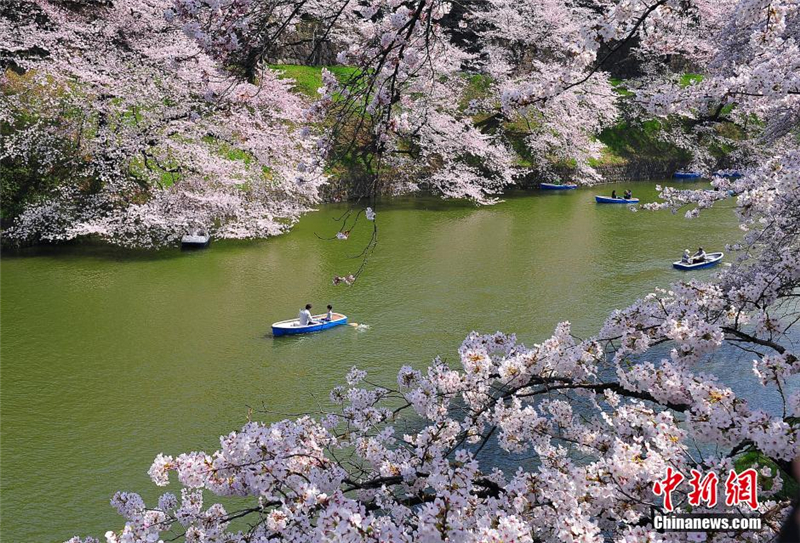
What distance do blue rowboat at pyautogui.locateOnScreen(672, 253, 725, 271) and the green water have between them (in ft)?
1.18

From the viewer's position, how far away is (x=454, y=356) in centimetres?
955

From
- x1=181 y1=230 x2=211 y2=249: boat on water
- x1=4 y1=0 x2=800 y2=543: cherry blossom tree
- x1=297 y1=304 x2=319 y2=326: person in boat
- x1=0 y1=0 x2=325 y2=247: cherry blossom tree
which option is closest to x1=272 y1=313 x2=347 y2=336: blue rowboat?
x1=297 y1=304 x2=319 y2=326: person in boat

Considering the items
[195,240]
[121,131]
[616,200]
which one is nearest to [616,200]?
[616,200]

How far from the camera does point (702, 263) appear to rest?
13.9 m

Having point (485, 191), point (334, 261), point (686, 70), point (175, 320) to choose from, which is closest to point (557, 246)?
point (334, 261)

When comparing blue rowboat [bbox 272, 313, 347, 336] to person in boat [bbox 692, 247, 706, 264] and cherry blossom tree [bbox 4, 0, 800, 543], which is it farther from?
person in boat [bbox 692, 247, 706, 264]

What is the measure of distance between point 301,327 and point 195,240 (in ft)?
19.7

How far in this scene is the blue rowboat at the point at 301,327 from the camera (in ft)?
34.0

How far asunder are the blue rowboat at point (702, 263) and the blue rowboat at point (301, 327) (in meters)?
7.90

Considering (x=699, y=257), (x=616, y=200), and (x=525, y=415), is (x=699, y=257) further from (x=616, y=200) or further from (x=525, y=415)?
(x=525, y=415)

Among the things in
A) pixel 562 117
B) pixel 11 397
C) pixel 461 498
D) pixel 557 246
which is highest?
pixel 562 117

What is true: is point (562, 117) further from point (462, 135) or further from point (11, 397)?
point (11, 397)

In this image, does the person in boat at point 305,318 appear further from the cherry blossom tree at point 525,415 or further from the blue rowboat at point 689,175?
the blue rowboat at point 689,175

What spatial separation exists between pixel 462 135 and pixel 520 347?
20.2 meters
